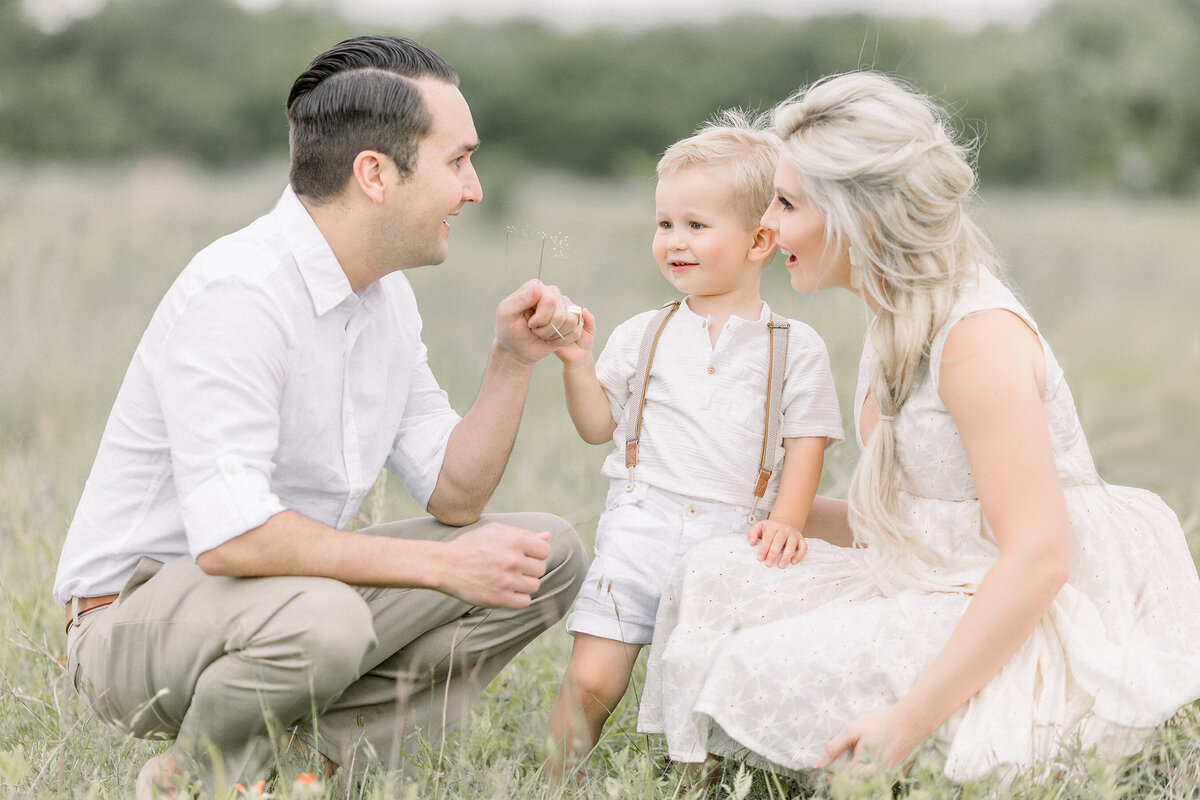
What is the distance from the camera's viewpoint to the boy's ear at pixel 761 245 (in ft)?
9.34

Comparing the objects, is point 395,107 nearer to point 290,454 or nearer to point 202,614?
point 290,454

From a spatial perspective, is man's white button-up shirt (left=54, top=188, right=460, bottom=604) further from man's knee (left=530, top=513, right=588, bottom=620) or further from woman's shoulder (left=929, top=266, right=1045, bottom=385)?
woman's shoulder (left=929, top=266, right=1045, bottom=385)

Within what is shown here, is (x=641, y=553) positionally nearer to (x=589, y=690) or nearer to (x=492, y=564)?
(x=589, y=690)

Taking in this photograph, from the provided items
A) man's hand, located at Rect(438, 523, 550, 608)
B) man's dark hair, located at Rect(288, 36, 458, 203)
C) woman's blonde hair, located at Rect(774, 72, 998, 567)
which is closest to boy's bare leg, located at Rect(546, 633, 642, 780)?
man's hand, located at Rect(438, 523, 550, 608)

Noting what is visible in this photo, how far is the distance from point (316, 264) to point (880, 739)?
1.54 m

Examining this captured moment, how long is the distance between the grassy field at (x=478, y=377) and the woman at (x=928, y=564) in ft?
0.41

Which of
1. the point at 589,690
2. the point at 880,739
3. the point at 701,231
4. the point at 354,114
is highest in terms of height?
the point at 354,114

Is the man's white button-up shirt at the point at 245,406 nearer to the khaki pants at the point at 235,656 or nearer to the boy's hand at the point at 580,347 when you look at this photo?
the khaki pants at the point at 235,656

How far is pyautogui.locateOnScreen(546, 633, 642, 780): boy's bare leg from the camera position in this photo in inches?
106

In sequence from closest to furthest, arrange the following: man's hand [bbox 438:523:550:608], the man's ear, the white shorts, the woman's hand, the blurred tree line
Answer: the woman's hand
man's hand [bbox 438:523:550:608]
the man's ear
the white shorts
the blurred tree line

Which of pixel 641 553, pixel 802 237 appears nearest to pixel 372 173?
pixel 802 237

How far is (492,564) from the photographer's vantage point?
238 centimetres

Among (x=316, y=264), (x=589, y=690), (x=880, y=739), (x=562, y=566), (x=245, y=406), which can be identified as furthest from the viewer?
(x=562, y=566)

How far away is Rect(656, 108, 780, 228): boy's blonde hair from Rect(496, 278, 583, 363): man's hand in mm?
449
